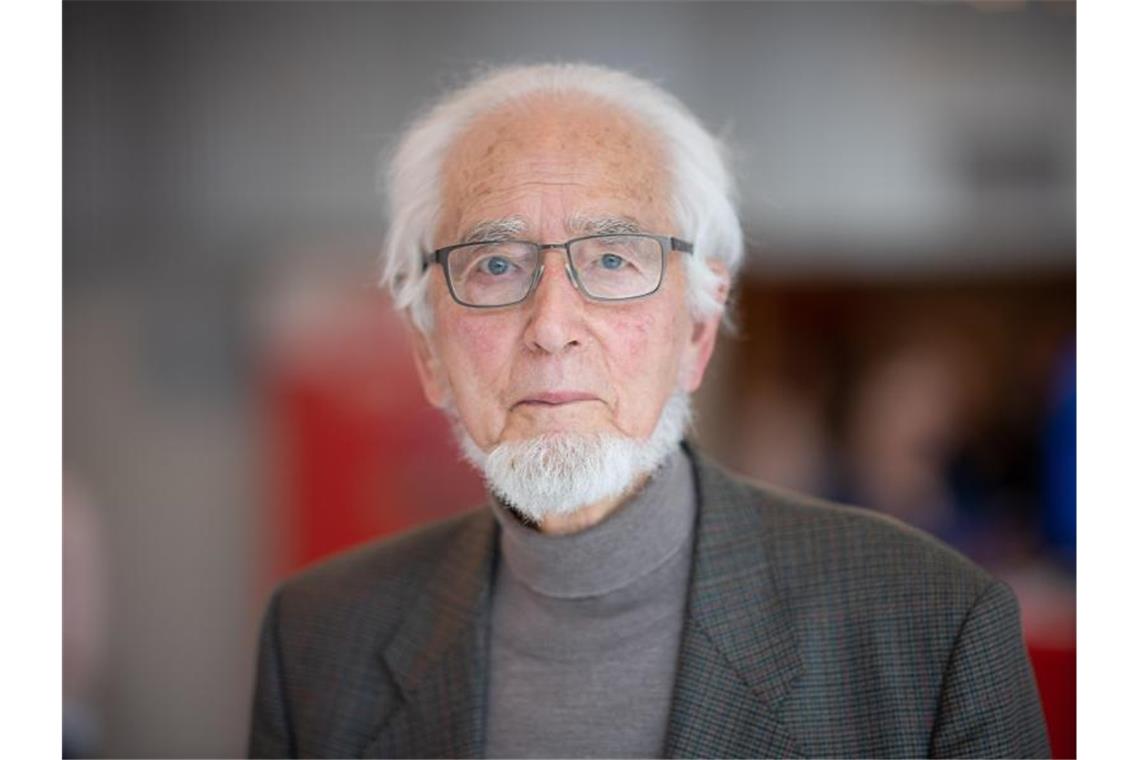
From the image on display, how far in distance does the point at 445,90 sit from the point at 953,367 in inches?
86.6

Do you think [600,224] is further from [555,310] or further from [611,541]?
[611,541]

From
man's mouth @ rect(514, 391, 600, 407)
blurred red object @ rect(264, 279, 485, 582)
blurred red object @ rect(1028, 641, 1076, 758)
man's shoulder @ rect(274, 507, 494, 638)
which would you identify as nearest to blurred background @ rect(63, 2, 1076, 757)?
blurred red object @ rect(264, 279, 485, 582)

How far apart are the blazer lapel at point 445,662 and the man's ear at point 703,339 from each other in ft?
1.09

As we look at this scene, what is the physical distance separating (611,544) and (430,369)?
0.33 m

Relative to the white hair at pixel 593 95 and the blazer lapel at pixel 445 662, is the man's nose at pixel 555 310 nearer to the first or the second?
the white hair at pixel 593 95

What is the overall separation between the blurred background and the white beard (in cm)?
165

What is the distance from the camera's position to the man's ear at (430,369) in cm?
141

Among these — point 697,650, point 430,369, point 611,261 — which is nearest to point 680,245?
point 611,261

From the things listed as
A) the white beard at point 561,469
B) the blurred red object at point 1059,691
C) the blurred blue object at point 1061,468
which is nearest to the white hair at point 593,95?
the white beard at point 561,469

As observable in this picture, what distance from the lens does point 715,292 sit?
55.5 inches

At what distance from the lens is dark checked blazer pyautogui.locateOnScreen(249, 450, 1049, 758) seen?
1.21 m
